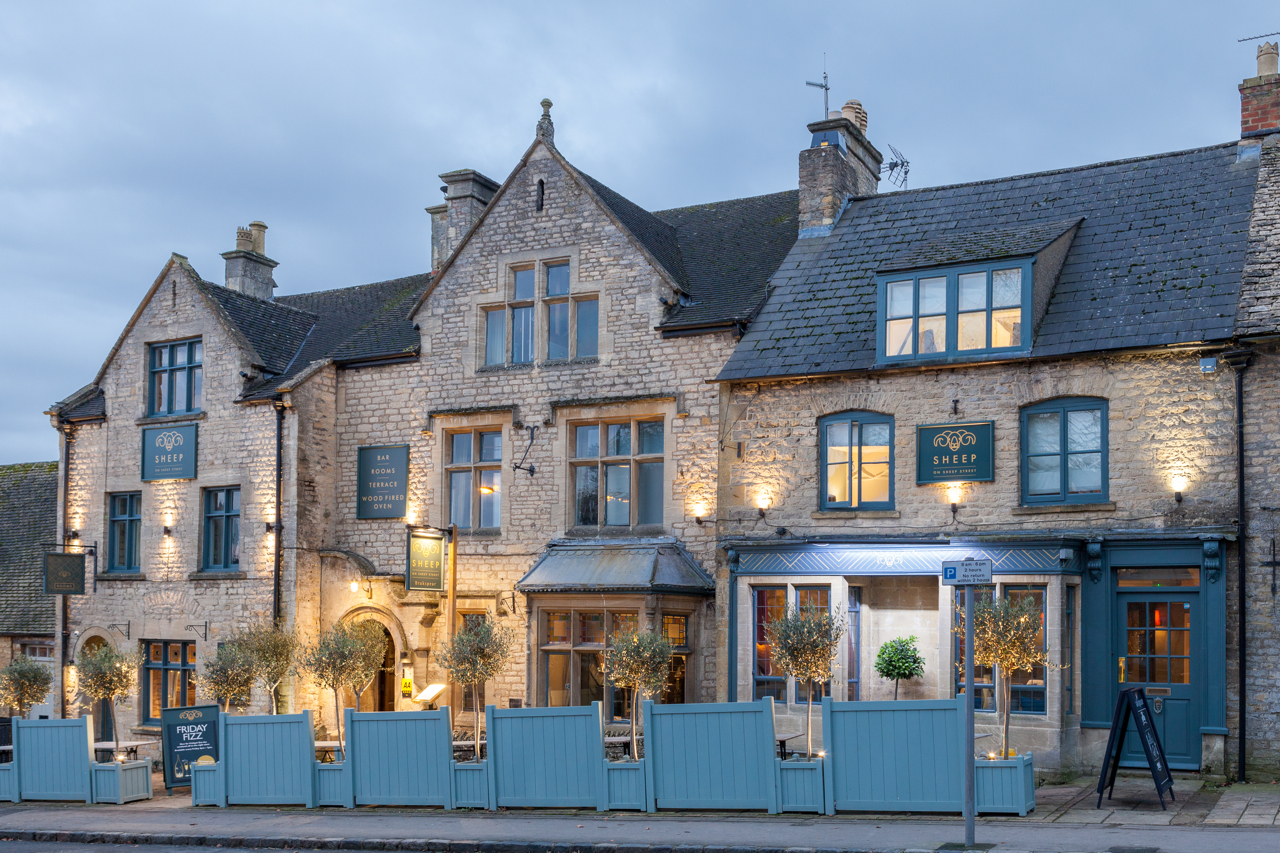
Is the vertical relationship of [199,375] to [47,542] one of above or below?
above

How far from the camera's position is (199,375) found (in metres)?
25.4

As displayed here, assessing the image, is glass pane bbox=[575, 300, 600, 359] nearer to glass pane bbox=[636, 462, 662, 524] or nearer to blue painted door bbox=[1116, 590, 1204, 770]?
glass pane bbox=[636, 462, 662, 524]

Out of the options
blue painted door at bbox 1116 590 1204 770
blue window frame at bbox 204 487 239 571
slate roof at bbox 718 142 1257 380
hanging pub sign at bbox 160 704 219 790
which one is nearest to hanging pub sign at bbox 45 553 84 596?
blue window frame at bbox 204 487 239 571

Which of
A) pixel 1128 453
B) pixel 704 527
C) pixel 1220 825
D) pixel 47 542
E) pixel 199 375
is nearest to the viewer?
pixel 1220 825

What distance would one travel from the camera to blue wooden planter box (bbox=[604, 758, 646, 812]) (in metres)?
15.3

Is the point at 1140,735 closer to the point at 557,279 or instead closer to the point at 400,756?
the point at 400,756

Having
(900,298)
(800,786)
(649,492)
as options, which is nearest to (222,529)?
(649,492)

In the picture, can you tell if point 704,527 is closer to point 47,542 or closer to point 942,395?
point 942,395

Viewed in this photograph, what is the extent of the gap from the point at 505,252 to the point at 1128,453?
36.8 feet

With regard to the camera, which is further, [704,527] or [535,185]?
[535,185]

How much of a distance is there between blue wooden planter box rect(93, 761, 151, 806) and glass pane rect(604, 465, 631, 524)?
27.1 feet

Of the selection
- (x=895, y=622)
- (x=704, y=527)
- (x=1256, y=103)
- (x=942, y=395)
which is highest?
(x=1256, y=103)

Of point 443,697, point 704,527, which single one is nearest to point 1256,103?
point 704,527

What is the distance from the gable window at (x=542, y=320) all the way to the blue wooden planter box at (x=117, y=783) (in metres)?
8.87
